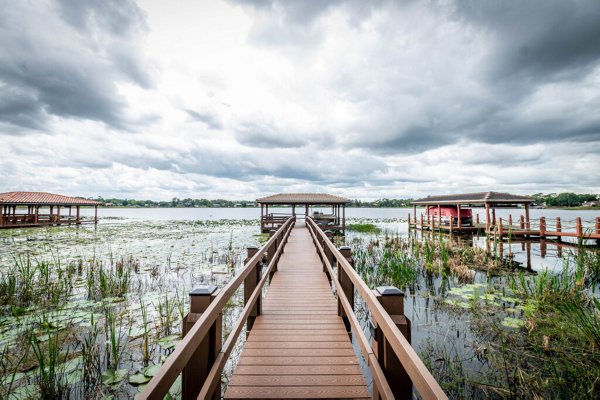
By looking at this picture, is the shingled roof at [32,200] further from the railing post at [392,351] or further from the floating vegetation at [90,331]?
the railing post at [392,351]

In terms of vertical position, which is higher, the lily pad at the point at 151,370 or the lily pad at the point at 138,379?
the lily pad at the point at 151,370

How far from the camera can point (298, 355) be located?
10.4ft

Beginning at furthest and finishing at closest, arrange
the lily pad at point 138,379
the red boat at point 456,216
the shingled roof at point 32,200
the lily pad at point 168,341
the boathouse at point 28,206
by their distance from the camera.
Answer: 1. the shingled roof at point 32,200
2. the boathouse at point 28,206
3. the red boat at point 456,216
4. the lily pad at point 168,341
5. the lily pad at point 138,379

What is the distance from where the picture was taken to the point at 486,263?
10.9 meters

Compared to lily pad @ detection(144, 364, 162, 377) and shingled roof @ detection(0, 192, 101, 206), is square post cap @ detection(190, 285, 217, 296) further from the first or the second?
shingled roof @ detection(0, 192, 101, 206)

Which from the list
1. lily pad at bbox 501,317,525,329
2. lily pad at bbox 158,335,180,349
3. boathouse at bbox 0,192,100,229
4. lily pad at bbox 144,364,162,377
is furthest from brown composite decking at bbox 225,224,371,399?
boathouse at bbox 0,192,100,229

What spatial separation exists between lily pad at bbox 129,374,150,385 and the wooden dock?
4.90ft

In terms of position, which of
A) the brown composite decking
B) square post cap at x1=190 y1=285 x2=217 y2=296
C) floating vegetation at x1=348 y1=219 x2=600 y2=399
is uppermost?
square post cap at x1=190 y1=285 x2=217 y2=296

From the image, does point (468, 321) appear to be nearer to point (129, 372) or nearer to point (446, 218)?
point (129, 372)

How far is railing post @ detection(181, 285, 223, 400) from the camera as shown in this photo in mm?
1907

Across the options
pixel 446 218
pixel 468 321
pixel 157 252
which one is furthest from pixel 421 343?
pixel 446 218

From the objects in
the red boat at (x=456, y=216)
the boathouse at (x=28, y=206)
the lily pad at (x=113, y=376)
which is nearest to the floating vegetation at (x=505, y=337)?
the lily pad at (x=113, y=376)

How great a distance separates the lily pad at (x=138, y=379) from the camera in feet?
11.9

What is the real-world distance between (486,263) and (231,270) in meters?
10.1
